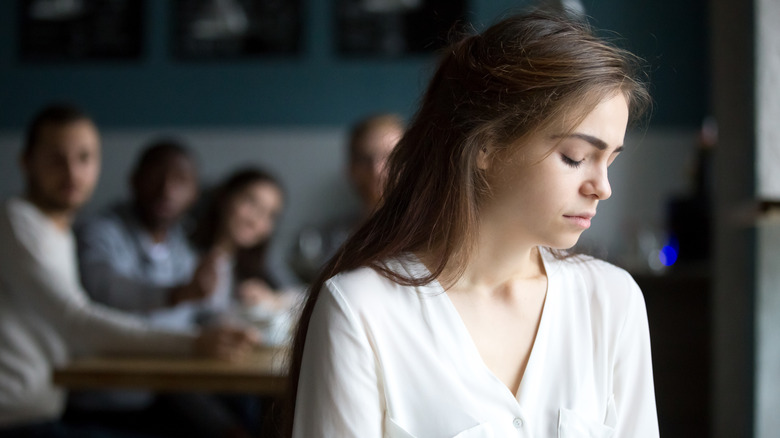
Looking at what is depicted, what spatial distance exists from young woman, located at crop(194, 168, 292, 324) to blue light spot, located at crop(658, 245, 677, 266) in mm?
1725

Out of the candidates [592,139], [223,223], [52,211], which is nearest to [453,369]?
[592,139]

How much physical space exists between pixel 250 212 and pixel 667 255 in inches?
72.8

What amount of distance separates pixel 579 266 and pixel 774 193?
0.42 meters

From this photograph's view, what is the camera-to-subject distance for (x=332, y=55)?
4.02 meters

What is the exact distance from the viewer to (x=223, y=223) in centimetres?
314

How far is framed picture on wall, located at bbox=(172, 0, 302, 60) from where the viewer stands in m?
4.02

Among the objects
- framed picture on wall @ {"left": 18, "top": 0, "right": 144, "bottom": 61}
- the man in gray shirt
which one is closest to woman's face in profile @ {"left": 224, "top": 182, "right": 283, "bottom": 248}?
the man in gray shirt

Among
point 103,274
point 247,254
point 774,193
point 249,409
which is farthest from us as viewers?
point 247,254

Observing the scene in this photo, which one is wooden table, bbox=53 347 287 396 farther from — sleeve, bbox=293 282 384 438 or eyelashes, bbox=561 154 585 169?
eyelashes, bbox=561 154 585 169

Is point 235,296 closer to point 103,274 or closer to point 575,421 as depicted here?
point 103,274

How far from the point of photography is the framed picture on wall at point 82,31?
4078 millimetres

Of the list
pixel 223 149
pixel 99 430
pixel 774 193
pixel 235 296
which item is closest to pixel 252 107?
pixel 223 149

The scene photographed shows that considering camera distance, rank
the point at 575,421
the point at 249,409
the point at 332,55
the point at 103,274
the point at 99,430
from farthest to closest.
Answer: the point at 332,55 → the point at 249,409 → the point at 103,274 → the point at 99,430 → the point at 575,421

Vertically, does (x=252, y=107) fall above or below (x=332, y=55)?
below
